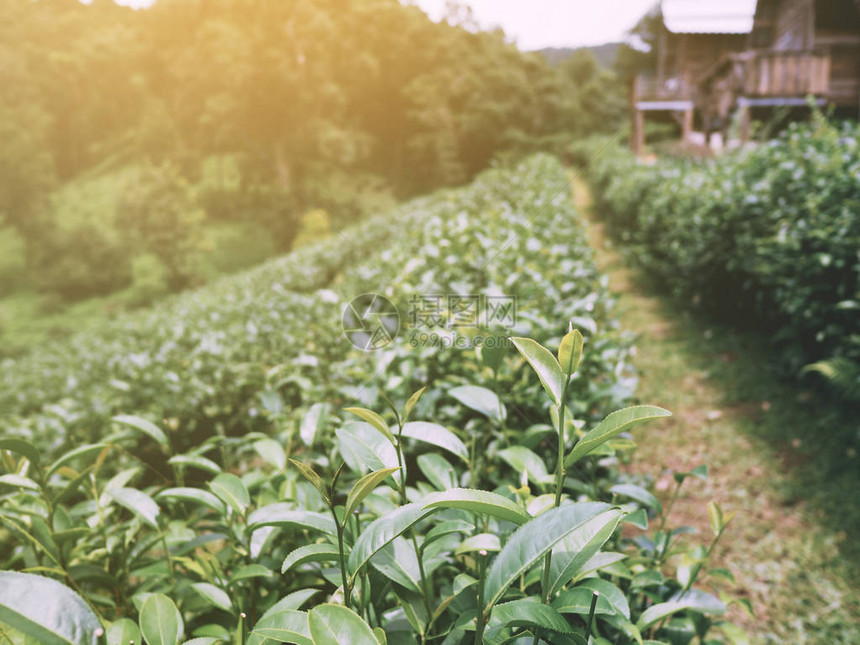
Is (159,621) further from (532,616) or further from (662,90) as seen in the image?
(662,90)

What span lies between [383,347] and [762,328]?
4.57 metres

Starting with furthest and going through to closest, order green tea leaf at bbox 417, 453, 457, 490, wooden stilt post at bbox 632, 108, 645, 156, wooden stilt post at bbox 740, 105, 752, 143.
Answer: wooden stilt post at bbox 632, 108, 645, 156
wooden stilt post at bbox 740, 105, 752, 143
green tea leaf at bbox 417, 453, 457, 490

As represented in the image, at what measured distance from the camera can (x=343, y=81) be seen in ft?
83.5

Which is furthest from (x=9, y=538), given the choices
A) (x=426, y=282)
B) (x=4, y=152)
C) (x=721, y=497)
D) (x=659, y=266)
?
(x=4, y=152)

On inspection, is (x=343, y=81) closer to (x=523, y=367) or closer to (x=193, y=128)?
(x=193, y=128)

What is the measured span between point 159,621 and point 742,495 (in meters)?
3.46

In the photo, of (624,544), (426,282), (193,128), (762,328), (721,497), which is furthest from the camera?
(193,128)

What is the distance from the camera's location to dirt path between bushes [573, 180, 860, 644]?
7.58 feet

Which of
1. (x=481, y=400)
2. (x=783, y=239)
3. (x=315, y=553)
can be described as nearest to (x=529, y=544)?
(x=315, y=553)

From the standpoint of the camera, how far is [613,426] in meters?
0.64

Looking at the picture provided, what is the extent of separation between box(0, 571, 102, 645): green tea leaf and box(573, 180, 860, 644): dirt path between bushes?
126cm

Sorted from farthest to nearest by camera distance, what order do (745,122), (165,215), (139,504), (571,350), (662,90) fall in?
(165,215) < (662,90) < (745,122) < (139,504) < (571,350)

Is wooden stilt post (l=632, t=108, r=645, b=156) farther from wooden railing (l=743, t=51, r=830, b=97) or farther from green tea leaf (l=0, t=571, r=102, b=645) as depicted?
green tea leaf (l=0, t=571, r=102, b=645)

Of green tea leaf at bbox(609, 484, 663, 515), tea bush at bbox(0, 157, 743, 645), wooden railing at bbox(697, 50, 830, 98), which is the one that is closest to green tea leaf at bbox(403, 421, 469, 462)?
tea bush at bbox(0, 157, 743, 645)
